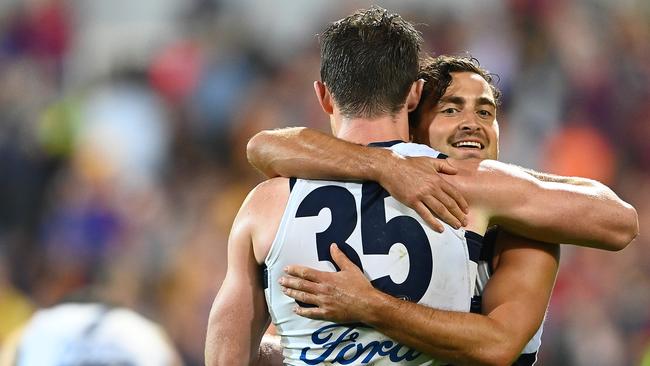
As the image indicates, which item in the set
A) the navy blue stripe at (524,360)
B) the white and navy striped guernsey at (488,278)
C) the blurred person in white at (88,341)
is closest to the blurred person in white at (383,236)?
the white and navy striped guernsey at (488,278)

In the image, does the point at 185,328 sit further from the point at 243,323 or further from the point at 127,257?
the point at 243,323

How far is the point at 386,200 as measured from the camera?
3209mm

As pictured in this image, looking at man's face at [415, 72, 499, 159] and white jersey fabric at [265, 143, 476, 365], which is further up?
man's face at [415, 72, 499, 159]

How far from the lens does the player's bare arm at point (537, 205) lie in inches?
126

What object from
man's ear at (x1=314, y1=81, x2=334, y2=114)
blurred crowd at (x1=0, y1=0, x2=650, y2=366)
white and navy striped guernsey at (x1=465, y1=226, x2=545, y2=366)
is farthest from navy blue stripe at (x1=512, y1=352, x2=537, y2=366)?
blurred crowd at (x1=0, y1=0, x2=650, y2=366)

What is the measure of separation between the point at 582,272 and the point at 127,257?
3687 mm

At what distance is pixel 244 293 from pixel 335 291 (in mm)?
398

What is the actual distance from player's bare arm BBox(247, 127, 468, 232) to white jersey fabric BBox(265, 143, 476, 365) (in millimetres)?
50

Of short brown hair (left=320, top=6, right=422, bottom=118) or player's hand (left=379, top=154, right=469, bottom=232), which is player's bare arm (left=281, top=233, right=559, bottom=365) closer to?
player's hand (left=379, top=154, right=469, bottom=232)

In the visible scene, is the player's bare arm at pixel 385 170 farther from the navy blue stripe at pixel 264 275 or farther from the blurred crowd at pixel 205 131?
the blurred crowd at pixel 205 131

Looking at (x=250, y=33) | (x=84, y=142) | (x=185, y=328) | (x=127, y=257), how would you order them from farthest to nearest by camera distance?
(x=250, y=33) → (x=84, y=142) → (x=127, y=257) → (x=185, y=328)

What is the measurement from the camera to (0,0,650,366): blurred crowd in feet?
26.8

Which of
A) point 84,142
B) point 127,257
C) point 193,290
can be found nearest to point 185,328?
point 193,290

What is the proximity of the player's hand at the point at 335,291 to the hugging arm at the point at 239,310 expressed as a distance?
0.74 ft
